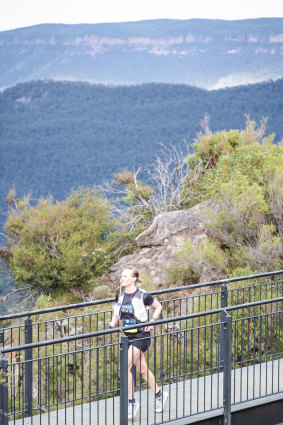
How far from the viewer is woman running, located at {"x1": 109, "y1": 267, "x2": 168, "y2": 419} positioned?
5167 mm

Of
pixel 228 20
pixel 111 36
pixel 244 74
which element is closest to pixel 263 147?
pixel 244 74

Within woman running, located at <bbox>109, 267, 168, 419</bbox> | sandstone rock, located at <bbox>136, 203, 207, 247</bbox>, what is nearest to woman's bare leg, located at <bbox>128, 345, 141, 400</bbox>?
woman running, located at <bbox>109, 267, 168, 419</bbox>

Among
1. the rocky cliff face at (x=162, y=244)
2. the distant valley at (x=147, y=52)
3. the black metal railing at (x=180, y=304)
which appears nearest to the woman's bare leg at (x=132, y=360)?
the black metal railing at (x=180, y=304)

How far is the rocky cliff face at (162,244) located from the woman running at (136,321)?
7.03m

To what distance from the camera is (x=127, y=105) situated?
5788 centimetres

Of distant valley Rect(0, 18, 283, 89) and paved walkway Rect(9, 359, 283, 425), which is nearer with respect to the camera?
paved walkway Rect(9, 359, 283, 425)

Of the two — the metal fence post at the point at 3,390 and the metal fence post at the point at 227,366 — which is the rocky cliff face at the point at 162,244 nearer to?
the metal fence post at the point at 227,366

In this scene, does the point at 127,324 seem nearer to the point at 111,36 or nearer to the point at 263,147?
the point at 263,147

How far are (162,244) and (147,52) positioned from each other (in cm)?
5979

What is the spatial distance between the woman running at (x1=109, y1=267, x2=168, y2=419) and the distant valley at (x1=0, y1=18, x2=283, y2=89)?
56.8 metres

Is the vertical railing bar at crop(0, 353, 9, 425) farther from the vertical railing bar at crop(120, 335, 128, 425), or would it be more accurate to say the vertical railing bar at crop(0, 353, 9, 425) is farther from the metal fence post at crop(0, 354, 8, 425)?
the vertical railing bar at crop(120, 335, 128, 425)

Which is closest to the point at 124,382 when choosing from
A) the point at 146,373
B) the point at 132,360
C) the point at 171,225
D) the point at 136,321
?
the point at 132,360

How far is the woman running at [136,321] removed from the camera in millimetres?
5167

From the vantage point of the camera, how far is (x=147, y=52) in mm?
70250
